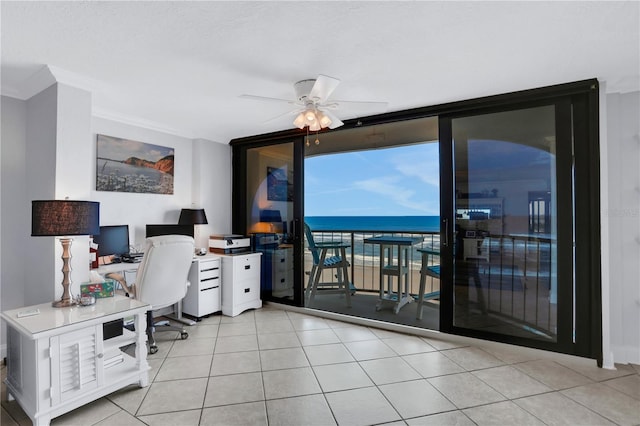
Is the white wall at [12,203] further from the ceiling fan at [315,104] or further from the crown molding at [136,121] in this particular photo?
the ceiling fan at [315,104]

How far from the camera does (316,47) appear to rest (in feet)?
6.48

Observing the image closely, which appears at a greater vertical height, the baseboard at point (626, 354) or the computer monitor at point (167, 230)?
the computer monitor at point (167, 230)

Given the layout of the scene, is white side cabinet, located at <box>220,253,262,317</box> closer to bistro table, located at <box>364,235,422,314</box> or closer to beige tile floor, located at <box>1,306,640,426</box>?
beige tile floor, located at <box>1,306,640,426</box>

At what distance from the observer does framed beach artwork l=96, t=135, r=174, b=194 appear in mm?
3295

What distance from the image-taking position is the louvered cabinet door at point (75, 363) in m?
1.82

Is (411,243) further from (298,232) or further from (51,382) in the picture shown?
(51,382)

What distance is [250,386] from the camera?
2223 millimetres

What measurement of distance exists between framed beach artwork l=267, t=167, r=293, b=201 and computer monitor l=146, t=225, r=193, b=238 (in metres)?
1.17

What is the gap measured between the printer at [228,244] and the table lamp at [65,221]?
183 cm

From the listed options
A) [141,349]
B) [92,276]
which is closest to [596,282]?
[141,349]

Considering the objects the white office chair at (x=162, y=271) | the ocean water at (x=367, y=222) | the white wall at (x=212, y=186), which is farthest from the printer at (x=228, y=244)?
the ocean water at (x=367, y=222)

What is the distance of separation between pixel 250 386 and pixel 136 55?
2494mm

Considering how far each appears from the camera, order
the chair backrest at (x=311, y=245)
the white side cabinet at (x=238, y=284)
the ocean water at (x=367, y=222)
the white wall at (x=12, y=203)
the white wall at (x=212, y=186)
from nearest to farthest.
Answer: the white wall at (x=12, y=203)
the white side cabinet at (x=238, y=284)
the chair backrest at (x=311, y=245)
the white wall at (x=212, y=186)
the ocean water at (x=367, y=222)

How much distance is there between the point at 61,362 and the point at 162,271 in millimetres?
1010
